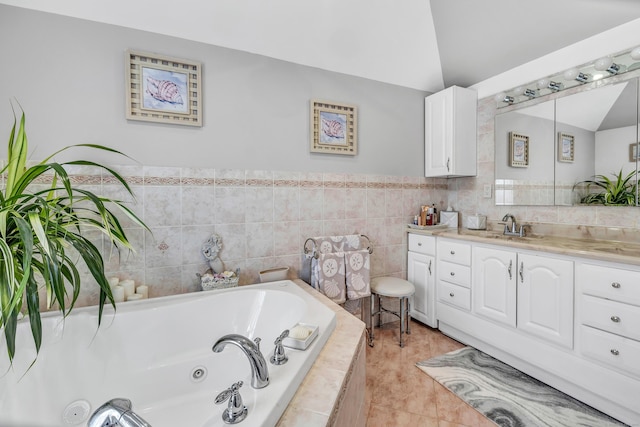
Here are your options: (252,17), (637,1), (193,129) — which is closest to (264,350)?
(193,129)

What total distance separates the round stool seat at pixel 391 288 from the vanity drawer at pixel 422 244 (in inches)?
14.6

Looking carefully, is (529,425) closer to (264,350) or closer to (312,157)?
(264,350)

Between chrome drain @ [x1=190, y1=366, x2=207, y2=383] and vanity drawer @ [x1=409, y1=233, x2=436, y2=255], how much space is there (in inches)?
78.5

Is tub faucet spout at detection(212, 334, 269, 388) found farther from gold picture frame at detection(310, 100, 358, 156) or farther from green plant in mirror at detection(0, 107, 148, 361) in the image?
gold picture frame at detection(310, 100, 358, 156)

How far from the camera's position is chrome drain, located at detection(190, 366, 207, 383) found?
161 centimetres

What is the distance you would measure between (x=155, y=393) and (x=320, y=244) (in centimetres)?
137

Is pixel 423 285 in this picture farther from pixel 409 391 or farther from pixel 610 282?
pixel 610 282

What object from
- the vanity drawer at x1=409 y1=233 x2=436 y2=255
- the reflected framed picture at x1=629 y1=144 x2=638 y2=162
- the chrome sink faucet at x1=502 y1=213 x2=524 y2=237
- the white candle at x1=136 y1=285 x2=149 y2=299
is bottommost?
the white candle at x1=136 y1=285 x2=149 y2=299

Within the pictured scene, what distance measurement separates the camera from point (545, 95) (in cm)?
234

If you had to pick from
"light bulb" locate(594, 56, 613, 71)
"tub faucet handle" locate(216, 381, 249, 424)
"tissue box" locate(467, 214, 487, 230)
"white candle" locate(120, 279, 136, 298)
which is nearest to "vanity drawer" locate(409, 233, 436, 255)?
"tissue box" locate(467, 214, 487, 230)

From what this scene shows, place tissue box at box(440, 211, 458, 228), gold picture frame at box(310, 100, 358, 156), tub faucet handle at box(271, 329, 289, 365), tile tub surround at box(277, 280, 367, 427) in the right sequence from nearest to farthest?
tile tub surround at box(277, 280, 367, 427) < tub faucet handle at box(271, 329, 289, 365) < gold picture frame at box(310, 100, 358, 156) < tissue box at box(440, 211, 458, 228)

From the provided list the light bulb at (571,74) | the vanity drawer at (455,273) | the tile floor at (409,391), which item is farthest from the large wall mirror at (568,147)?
the tile floor at (409,391)

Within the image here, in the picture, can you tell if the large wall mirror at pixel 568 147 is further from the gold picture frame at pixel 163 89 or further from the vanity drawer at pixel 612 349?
the gold picture frame at pixel 163 89

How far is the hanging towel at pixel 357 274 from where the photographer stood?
233 centimetres
